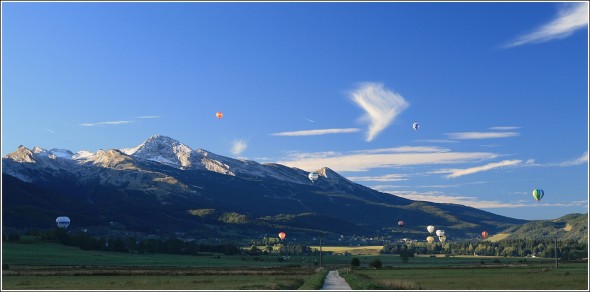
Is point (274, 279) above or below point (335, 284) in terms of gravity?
above

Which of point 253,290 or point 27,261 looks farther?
point 27,261

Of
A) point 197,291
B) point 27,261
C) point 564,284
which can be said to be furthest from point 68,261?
point 564,284

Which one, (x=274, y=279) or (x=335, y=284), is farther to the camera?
(x=274, y=279)

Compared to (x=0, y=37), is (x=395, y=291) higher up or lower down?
lower down

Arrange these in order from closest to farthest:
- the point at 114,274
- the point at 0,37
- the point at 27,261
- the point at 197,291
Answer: the point at 0,37 < the point at 197,291 < the point at 114,274 < the point at 27,261

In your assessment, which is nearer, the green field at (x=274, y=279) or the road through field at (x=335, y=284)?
the road through field at (x=335, y=284)

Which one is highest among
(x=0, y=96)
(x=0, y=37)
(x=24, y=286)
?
(x=0, y=37)

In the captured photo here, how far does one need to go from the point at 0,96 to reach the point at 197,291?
989 inches

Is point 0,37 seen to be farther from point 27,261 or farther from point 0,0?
point 27,261

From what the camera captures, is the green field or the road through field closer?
the road through field

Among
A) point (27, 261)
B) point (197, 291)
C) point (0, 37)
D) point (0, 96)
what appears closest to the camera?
point (0, 96)

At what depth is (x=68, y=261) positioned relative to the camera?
7249 inches

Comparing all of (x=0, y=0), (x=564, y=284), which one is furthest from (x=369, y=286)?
(x=0, y=0)

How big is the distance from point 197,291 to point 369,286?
17485mm
